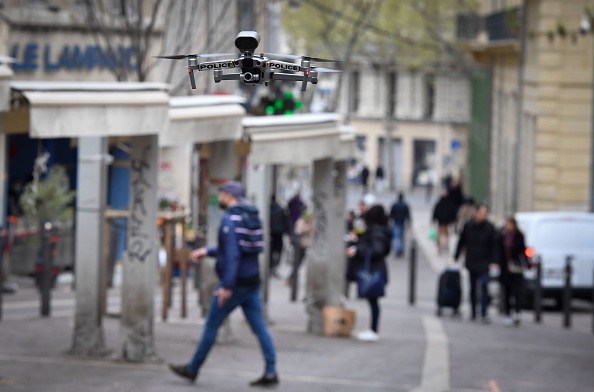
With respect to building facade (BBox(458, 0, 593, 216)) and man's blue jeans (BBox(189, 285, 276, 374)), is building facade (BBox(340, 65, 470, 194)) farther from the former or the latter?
man's blue jeans (BBox(189, 285, 276, 374))

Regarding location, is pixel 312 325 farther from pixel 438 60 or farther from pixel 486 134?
pixel 438 60

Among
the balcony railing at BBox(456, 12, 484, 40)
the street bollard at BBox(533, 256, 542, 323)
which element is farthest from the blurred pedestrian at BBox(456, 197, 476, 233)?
the street bollard at BBox(533, 256, 542, 323)

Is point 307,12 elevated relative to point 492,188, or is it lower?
elevated

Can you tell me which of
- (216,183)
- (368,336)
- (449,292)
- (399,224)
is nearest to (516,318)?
(449,292)

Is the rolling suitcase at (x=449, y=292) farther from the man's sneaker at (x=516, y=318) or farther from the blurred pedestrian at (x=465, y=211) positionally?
the blurred pedestrian at (x=465, y=211)

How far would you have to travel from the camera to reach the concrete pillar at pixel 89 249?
13281mm

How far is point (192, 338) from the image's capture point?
15047 millimetres

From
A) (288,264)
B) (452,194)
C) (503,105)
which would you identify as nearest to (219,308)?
(288,264)

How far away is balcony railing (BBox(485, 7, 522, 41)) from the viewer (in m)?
40.6

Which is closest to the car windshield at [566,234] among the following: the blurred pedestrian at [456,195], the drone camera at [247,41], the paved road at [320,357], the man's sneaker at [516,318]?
the man's sneaker at [516,318]

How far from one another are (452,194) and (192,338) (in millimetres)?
27752

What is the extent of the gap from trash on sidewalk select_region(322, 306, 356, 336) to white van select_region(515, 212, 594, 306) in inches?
323

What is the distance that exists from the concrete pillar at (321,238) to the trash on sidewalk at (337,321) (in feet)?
1.10

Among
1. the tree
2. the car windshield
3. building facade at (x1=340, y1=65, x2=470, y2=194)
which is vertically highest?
the tree
